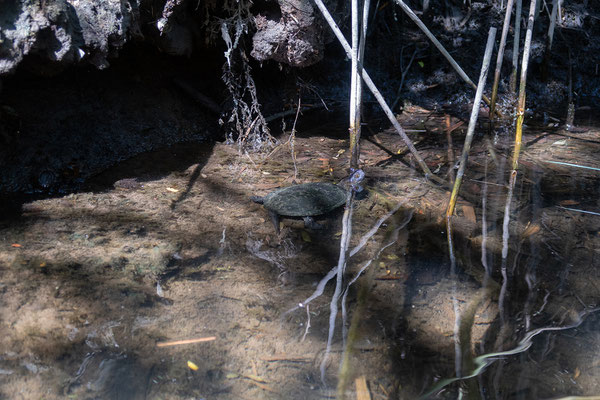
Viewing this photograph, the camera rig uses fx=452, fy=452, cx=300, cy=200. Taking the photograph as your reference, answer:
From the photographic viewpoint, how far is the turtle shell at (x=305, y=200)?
351 centimetres

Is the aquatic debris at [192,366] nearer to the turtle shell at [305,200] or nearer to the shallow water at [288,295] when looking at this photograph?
the shallow water at [288,295]

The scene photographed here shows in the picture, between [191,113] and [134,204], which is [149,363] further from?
[191,113]

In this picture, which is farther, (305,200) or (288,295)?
(305,200)

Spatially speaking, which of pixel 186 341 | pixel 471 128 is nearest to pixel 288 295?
pixel 186 341

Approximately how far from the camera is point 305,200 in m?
3.58

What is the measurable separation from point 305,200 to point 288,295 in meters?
1.07

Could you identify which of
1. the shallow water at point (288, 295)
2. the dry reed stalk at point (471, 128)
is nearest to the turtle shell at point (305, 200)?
the shallow water at point (288, 295)

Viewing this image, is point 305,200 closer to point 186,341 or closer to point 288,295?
point 288,295

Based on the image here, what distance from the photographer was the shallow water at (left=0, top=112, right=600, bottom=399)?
208cm

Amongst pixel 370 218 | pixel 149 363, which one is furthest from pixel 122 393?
pixel 370 218

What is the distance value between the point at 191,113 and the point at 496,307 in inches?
156

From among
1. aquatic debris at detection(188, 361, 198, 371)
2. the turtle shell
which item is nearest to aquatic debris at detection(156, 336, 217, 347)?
aquatic debris at detection(188, 361, 198, 371)

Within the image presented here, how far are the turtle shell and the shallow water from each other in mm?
125

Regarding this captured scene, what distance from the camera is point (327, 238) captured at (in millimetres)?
3336
